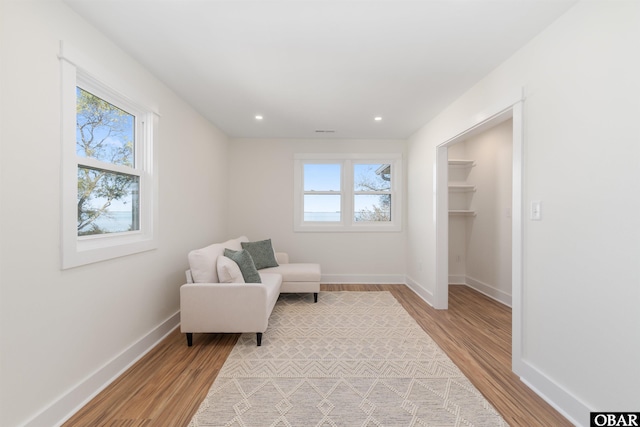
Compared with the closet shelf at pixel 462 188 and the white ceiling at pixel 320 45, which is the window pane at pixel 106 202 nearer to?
the white ceiling at pixel 320 45

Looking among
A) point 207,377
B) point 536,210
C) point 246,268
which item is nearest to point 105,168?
point 246,268

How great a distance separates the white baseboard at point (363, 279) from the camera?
16.3 feet

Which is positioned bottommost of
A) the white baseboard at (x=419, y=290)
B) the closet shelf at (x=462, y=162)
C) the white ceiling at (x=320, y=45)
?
the white baseboard at (x=419, y=290)

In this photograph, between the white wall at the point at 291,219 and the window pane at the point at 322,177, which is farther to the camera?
the window pane at the point at 322,177

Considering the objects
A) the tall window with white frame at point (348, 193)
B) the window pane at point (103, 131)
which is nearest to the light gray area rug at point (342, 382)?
the window pane at point (103, 131)

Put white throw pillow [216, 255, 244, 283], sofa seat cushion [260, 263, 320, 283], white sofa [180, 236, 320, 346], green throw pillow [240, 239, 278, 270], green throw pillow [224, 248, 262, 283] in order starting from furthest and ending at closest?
green throw pillow [240, 239, 278, 270] < sofa seat cushion [260, 263, 320, 283] < green throw pillow [224, 248, 262, 283] < white throw pillow [216, 255, 244, 283] < white sofa [180, 236, 320, 346]

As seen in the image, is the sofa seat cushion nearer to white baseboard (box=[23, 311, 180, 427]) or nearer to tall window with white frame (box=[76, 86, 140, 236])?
white baseboard (box=[23, 311, 180, 427])

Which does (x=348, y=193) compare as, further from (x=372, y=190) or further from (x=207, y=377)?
(x=207, y=377)

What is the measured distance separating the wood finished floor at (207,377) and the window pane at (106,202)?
115 centimetres

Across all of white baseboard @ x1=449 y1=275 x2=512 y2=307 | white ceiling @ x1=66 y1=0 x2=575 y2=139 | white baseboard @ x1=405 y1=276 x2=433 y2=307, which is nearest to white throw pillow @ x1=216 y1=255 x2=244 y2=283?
white ceiling @ x1=66 y1=0 x2=575 y2=139

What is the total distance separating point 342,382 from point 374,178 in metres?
3.63

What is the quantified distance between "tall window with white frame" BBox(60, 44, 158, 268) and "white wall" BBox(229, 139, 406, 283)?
7.39 ft

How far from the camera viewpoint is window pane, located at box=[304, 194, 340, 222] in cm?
505

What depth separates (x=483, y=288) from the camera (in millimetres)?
4402
